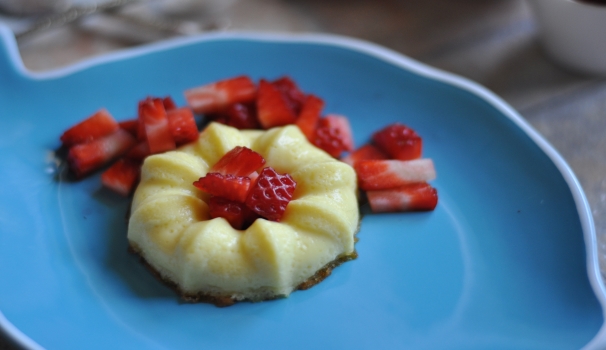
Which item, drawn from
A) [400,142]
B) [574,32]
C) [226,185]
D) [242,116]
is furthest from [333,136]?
[574,32]

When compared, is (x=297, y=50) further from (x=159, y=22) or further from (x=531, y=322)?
(x=531, y=322)

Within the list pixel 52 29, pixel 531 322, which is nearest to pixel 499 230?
pixel 531 322

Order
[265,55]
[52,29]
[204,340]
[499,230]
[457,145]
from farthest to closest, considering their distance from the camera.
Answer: [52,29] < [265,55] < [457,145] < [499,230] < [204,340]

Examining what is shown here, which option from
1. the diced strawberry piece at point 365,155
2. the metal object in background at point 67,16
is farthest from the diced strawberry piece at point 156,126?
the metal object in background at point 67,16

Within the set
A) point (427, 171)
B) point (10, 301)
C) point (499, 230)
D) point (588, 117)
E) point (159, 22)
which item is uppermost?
point (159, 22)

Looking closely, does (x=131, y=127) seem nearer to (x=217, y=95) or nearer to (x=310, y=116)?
(x=217, y=95)

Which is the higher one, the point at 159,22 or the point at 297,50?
the point at 159,22
